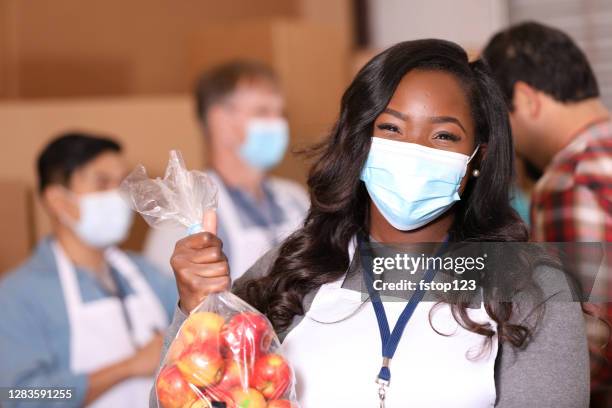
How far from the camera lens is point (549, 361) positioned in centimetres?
132

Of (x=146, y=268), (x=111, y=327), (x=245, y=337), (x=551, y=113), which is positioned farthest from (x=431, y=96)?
(x=146, y=268)

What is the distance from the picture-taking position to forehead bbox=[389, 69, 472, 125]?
4.34ft

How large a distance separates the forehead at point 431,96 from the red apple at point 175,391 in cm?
49

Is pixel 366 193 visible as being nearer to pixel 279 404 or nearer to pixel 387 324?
pixel 387 324

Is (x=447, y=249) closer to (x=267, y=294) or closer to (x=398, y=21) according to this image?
(x=267, y=294)

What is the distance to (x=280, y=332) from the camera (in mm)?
1376

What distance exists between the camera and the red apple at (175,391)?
117cm

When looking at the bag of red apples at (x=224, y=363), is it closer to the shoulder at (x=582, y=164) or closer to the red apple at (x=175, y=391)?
the red apple at (x=175, y=391)

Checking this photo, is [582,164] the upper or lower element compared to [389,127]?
lower

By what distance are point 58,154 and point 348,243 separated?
57.2 inches

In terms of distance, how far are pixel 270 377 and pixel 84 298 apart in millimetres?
1427

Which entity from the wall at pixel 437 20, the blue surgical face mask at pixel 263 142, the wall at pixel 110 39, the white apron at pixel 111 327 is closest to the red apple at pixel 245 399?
the white apron at pixel 111 327

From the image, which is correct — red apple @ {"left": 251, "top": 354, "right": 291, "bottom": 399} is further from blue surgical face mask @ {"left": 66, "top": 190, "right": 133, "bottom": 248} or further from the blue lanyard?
blue surgical face mask @ {"left": 66, "top": 190, "right": 133, "bottom": 248}

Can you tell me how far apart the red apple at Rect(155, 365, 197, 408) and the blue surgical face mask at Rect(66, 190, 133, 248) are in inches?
58.1
